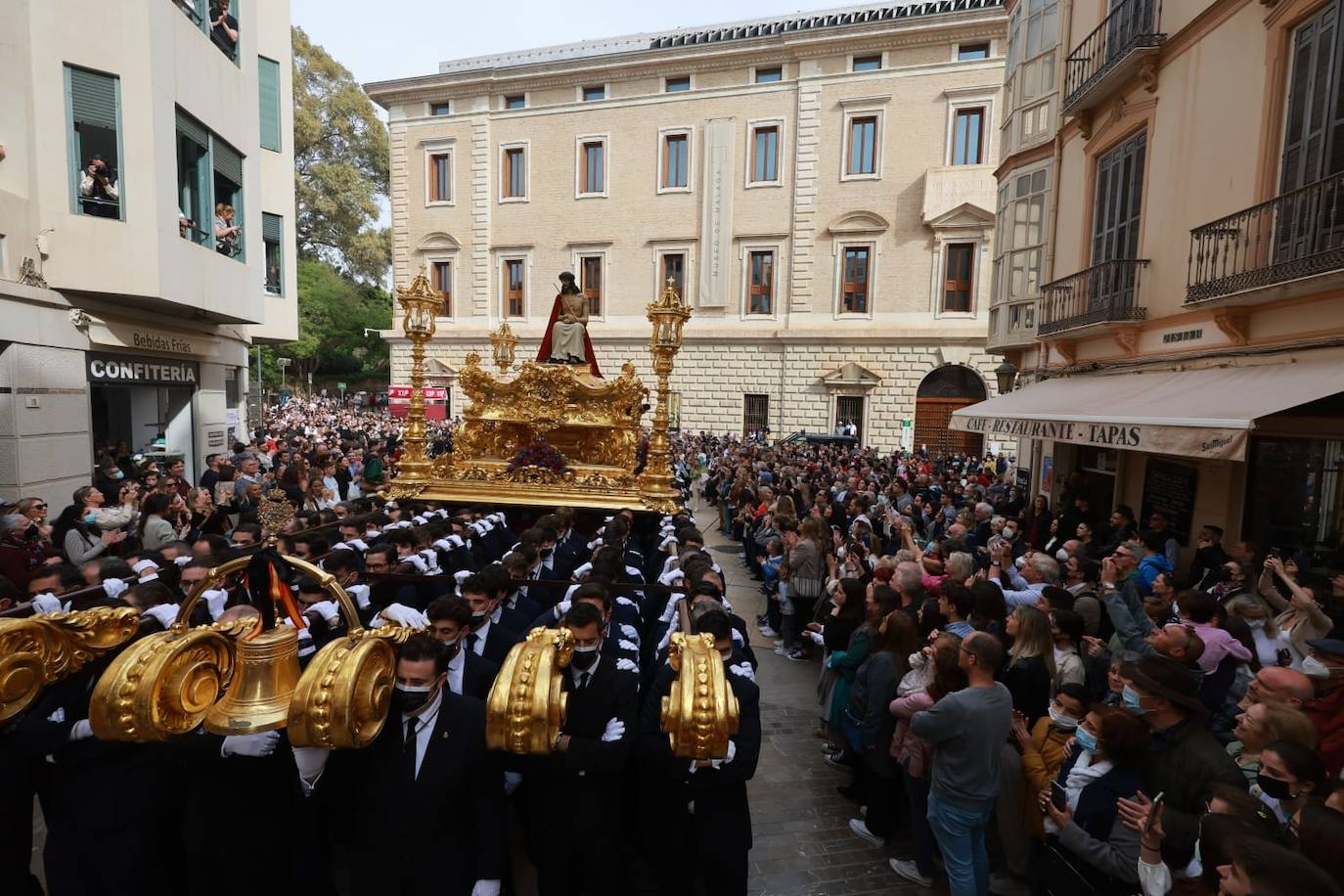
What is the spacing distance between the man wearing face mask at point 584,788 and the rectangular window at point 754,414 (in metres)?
25.9

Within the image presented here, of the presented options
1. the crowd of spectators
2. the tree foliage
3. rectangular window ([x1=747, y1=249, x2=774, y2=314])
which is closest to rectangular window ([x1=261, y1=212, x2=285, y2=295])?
the crowd of spectators

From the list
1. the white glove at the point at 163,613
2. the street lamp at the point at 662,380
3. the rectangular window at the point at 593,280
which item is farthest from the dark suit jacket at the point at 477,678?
the rectangular window at the point at 593,280

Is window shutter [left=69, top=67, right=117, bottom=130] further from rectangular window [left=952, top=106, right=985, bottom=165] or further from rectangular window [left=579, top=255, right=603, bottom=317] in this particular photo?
rectangular window [left=952, top=106, right=985, bottom=165]

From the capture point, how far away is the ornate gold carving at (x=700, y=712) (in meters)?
2.37

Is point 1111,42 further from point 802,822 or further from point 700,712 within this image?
point 700,712

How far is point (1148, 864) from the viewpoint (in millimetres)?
2539

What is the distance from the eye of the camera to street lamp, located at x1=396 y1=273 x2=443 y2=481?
1014cm

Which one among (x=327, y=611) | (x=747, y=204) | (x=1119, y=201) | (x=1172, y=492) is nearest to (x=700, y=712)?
(x=327, y=611)

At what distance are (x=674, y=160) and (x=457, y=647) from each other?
29.1 meters

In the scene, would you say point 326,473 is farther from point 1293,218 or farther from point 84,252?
point 1293,218

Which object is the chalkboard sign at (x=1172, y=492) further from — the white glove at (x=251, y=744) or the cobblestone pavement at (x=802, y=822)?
the white glove at (x=251, y=744)

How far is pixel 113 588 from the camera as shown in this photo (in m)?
4.68

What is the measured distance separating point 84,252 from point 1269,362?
51.2 ft

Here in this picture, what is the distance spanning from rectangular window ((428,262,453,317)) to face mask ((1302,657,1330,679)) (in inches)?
1279
